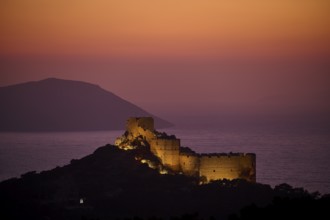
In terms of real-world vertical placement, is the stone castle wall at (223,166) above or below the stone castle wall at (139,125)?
below

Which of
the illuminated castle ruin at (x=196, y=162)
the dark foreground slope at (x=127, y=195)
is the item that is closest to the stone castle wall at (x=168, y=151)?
the illuminated castle ruin at (x=196, y=162)

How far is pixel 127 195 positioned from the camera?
114812 millimetres

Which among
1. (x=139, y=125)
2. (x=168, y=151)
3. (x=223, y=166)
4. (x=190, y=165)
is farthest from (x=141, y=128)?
(x=223, y=166)

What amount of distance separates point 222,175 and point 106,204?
11716mm

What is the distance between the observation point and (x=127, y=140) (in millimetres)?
120125

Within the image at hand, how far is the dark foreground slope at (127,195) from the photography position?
11306 centimetres

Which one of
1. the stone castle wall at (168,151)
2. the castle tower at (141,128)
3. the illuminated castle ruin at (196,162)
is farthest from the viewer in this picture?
the castle tower at (141,128)

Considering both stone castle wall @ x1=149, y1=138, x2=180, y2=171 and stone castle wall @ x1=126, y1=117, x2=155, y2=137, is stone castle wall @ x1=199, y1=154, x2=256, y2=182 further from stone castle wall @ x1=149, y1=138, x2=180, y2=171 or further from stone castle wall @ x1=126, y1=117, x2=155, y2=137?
stone castle wall @ x1=126, y1=117, x2=155, y2=137

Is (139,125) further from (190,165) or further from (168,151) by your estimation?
(190,165)

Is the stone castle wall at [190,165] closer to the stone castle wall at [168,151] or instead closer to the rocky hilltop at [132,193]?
the rocky hilltop at [132,193]

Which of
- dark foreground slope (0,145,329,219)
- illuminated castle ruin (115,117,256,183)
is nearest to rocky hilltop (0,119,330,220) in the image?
dark foreground slope (0,145,329,219)

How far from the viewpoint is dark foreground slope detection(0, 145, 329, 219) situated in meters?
113

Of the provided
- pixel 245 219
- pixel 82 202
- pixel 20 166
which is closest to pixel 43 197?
pixel 82 202

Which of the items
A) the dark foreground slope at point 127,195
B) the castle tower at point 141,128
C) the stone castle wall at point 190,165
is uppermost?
the castle tower at point 141,128
